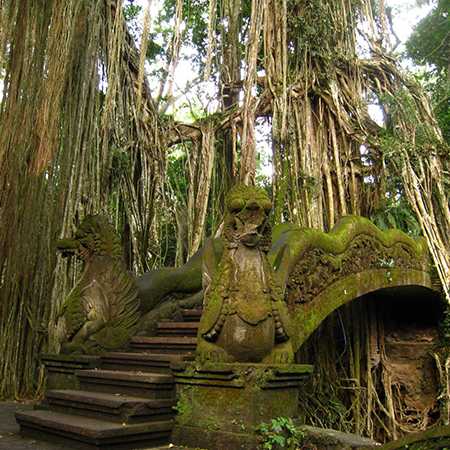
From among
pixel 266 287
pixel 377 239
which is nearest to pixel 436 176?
pixel 377 239

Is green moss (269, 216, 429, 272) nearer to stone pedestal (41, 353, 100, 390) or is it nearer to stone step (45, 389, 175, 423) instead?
stone step (45, 389, 175, 423)

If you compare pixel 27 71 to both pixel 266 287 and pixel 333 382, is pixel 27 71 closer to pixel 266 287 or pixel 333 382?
pixel 266 287

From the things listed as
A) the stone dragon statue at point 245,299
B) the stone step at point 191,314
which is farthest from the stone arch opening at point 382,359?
the stone dragon statue at point 245,299

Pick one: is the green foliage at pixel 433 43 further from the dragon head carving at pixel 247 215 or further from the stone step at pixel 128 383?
the stone step at pixel 128 383

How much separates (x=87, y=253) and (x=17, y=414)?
4.79ft

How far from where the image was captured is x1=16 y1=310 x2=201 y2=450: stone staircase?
3.42 metres

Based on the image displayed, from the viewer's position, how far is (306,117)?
6.74 metres

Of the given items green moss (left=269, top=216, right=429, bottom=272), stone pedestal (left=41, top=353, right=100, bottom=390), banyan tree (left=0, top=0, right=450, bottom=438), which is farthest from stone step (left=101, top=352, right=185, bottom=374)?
banyan tree (left=0, top=0, right=450, bottom=438)

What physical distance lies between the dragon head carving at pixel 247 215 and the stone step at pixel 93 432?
1.26m

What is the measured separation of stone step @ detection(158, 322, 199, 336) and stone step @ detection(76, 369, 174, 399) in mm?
782

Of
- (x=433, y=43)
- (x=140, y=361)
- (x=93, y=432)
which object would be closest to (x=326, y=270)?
(x=140, y=361)

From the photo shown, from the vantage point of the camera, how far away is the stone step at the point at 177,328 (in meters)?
4.85

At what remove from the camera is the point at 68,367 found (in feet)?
14.8

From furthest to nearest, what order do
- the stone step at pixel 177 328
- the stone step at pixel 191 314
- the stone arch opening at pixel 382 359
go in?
the stone arch opening at pixel 382 359 → the stone step at pixel 191 314 → the stone step at pixel 177 328
